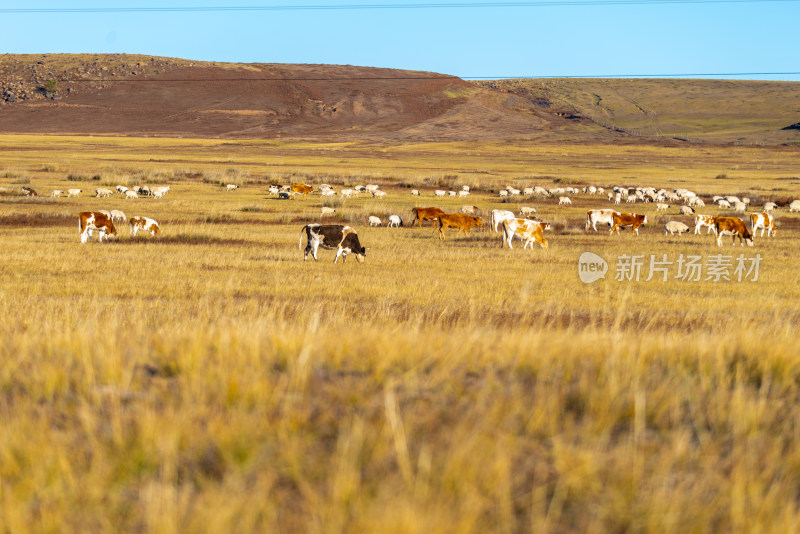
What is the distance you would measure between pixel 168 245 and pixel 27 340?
61.9ft

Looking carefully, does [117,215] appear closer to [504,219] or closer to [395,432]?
[504,219]

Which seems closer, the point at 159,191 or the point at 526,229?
the point at 526,229

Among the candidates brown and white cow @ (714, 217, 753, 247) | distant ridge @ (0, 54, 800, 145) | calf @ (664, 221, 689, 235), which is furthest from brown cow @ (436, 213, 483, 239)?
distant ridge @ (0, 54, 800, 145)

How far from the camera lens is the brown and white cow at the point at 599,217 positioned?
3181cm

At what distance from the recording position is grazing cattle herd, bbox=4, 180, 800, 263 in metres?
21.2

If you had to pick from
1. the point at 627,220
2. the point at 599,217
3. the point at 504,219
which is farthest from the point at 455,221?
the point at 627,220

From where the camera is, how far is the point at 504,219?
26.0 metres

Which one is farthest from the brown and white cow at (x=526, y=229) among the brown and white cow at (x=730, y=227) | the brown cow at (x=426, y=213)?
the brown cow at (x=426, y=213)

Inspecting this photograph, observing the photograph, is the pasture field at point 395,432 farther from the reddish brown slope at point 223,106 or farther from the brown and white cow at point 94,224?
the reddish brown slope at point 223,106

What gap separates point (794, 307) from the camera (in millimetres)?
13883

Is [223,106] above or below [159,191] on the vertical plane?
above

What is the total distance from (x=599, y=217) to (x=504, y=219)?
8189 millimetres

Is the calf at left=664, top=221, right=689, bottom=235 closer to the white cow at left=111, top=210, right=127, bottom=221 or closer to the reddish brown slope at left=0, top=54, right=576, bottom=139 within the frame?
the white cow at left=111, top=210, right=127, bottom=221

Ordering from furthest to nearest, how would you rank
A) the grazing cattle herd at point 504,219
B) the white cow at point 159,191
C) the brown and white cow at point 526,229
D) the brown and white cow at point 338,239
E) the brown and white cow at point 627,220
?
the white cow at point 159,191, the brown and white cow at point 627,220, the brown and white cow at point 526,229, the grazing cattle herd at point 504,219, the brown and white cow at point 338,239
